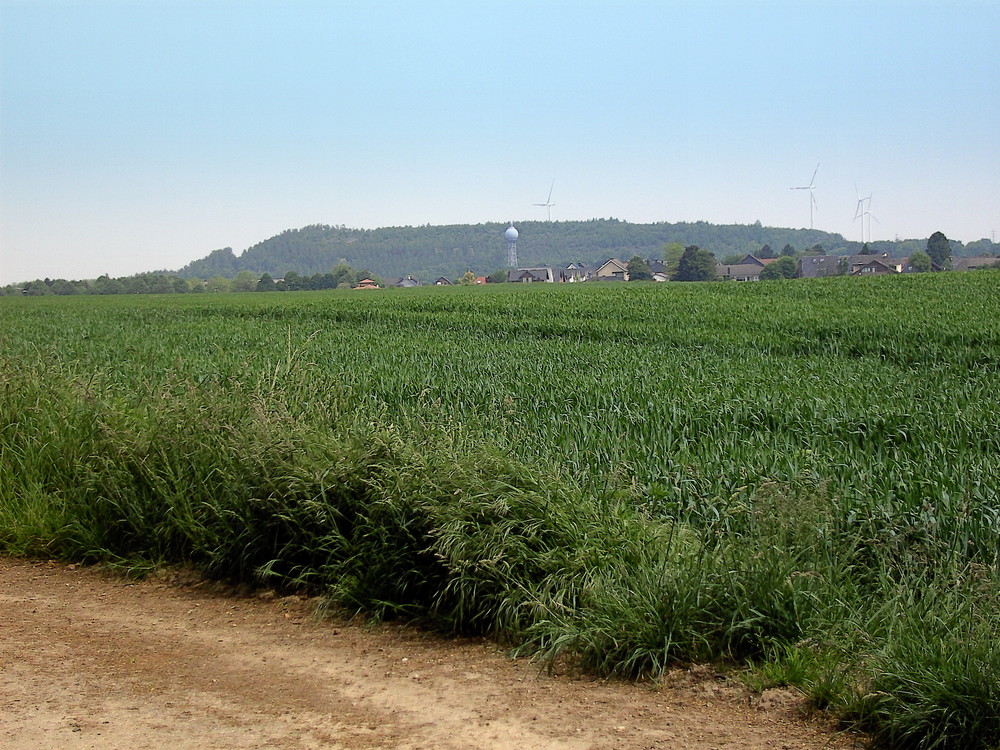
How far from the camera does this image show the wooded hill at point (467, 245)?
474 feet

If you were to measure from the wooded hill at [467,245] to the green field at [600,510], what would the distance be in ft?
429

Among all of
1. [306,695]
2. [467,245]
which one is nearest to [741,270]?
[467,245]

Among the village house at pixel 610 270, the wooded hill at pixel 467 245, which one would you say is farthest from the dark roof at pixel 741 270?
the wooded hill at pixel 467 245

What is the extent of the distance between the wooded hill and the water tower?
8324mm

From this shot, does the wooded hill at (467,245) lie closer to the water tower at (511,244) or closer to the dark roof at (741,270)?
the water tower at (511,244)

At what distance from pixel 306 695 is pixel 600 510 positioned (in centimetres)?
203

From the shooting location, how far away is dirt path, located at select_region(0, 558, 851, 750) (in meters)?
4.09

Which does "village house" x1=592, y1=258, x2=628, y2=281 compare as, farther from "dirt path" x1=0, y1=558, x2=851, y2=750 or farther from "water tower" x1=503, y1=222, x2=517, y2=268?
"dirt path" x1=0, y1=558, x2=851, y2=750

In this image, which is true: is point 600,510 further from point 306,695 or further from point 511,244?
point 511,244

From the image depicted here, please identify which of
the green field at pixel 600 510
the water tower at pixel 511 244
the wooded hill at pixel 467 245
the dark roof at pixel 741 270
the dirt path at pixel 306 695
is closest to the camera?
the dirt path at pixel 306 695

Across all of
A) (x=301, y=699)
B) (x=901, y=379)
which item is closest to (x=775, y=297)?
(x=901, y=379)

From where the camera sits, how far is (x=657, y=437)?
8180 mm

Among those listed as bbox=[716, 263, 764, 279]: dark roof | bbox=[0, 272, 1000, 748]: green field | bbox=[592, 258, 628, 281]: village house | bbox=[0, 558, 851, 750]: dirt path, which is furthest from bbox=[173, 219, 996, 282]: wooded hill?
bbox=[0, 558, 851, 750]: dirt path

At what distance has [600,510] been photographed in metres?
5.68
